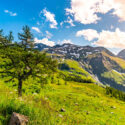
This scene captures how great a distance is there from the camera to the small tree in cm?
1956

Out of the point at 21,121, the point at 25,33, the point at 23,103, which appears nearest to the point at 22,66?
the point at 25,33

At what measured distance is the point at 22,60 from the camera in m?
20.4

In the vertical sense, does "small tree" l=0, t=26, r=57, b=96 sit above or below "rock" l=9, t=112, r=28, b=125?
above

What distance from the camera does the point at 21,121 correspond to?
4.65m

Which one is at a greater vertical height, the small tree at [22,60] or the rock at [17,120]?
the small tree at [22,60]

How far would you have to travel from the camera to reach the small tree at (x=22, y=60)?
64.2 ft

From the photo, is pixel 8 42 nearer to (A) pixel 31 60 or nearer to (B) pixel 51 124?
(A) pixel 31 60

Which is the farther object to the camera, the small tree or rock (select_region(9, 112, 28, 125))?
the small tree

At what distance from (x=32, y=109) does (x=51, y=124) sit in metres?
1.39

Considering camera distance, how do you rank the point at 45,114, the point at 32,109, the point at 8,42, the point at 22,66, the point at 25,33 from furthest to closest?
Answer: the point at 25,33 < the point at 8,42 < the point at 22,66 < the point at 32,109 < the point at 45,114

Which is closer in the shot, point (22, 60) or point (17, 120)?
point (17, 120)

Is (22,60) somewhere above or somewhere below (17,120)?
above

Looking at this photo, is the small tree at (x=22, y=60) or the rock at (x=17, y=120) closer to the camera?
the rock at (x=17, y=120)

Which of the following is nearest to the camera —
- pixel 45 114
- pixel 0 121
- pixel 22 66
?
pixel 0 121
